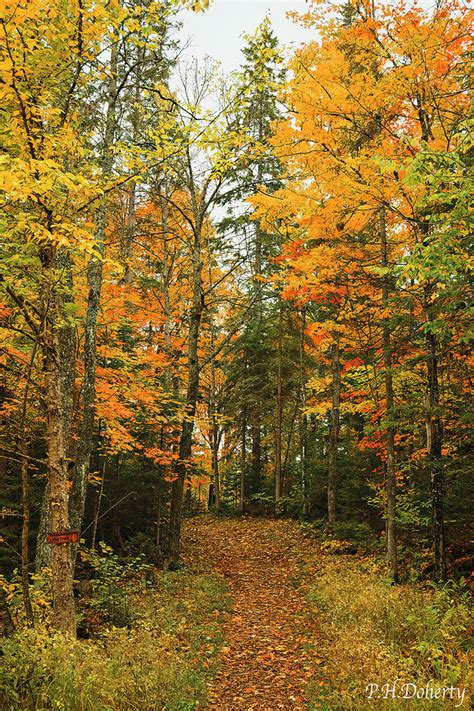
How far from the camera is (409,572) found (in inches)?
393

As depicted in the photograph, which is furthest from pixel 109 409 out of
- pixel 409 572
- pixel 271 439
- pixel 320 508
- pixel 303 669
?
pixel 271 439

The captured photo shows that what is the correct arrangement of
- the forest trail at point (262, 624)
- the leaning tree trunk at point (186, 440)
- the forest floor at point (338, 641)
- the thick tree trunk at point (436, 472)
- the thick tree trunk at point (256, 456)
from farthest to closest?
the thick tree trunk at point (256, 456), the leaning tree trunk at point (186, 440), the thick tree trunk at point (436, 472), the forest trail at point (262, 624), the forest floor at point (338, 641)

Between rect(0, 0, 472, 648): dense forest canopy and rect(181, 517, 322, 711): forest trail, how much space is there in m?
1.94

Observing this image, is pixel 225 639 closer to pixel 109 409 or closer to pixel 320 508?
pixel 109 409

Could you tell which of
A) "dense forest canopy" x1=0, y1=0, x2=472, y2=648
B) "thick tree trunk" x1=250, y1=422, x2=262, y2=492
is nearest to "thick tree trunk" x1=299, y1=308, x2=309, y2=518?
"dense forest canopy" x1=0, y1=0, x2=472, y2=648

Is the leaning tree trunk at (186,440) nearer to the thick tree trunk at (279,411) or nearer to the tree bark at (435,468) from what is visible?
the tree bark at (435,468)

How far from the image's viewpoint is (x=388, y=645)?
21.0ft

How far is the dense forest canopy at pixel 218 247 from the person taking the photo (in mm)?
5203

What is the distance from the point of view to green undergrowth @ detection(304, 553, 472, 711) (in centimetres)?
499

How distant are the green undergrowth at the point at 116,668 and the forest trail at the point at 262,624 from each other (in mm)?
386
